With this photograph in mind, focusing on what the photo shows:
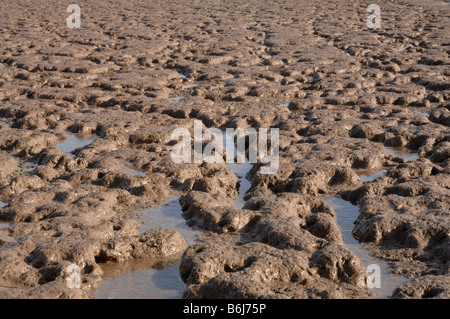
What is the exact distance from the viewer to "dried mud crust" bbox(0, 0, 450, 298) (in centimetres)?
500

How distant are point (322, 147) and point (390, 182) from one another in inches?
52.4

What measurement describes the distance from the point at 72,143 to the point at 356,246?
186 inches

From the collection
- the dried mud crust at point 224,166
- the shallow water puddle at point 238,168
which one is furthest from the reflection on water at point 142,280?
the shallow water puddle at point 238,168

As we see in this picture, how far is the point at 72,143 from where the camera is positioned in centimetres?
873

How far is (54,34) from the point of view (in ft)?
56.6

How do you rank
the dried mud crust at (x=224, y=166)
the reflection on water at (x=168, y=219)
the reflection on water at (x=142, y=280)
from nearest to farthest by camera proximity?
the reflection on water at (x=142, y=280) → the dried mud crust at (x=224, y=166) → the reflection on water at (x=168, y=219)

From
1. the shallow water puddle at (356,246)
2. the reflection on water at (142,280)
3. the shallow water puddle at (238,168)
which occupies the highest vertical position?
the shallow water puddle at (238,168)

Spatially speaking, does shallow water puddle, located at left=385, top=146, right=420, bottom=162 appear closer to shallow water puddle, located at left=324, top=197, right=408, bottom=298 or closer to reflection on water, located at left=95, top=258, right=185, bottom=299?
shallow water puddle, located at left=324, top=197, right=408, bottom=298

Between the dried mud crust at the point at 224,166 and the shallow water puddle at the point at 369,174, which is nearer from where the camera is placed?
the dried mud crust at the point at 224,166

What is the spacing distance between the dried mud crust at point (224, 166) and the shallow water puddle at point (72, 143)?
6.8 inches

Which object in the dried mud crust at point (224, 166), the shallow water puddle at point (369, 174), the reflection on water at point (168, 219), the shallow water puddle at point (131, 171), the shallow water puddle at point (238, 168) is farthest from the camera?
the shallow water puddle at point (131, 171)

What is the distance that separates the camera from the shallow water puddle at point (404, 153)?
813 centimetres

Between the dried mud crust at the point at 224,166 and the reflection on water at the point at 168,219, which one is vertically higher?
the dried mud crust at the point at 224,166

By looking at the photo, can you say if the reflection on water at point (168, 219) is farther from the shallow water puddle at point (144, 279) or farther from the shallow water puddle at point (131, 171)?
the shallow water puddle at point (131, 171)
